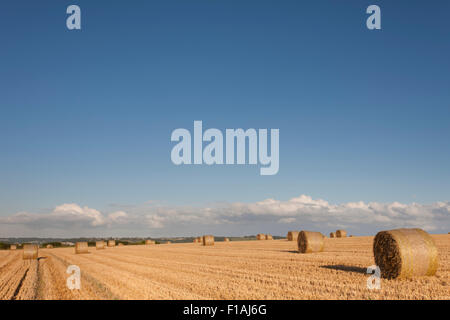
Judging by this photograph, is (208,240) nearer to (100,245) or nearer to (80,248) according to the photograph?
(80,248)

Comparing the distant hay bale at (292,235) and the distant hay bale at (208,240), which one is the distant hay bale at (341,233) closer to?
the distant hay bale at (292,235)

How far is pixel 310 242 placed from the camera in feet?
78.9

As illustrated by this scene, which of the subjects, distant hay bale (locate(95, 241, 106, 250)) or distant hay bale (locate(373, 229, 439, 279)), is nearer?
distant hay bale (locate(373, 229, 439, 279))

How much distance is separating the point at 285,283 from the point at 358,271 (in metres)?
3.67

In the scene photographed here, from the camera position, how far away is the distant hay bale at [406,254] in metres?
12.7

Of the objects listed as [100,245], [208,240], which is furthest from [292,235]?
[100,245]

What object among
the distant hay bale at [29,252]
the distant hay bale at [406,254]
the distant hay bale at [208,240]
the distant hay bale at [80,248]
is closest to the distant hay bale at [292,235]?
the distant hay bale at [208,240]

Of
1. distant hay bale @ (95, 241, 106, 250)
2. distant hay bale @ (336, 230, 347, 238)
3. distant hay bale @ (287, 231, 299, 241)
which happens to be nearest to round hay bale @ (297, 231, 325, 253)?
distant hay bale @ (287, 231, 299, 241)

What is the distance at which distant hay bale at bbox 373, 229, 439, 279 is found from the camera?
1266 cm

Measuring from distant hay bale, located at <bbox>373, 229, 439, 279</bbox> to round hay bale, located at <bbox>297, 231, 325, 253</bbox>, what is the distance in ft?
32.9

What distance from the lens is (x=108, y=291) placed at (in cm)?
1109

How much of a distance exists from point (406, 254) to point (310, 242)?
11490 millimetres

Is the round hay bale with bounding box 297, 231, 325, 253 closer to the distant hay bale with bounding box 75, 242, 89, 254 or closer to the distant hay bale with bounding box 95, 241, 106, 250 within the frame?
the distant hay bale with bounding box 75, 242, 89, 254
